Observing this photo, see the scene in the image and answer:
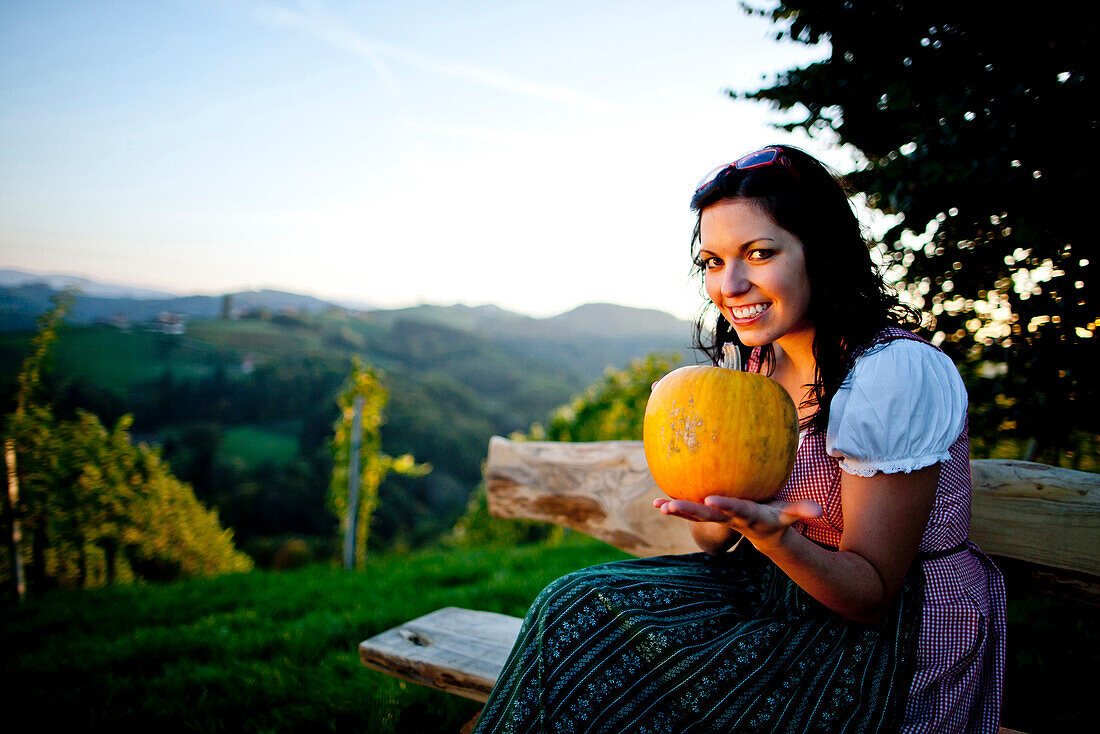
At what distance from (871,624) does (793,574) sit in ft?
1.11

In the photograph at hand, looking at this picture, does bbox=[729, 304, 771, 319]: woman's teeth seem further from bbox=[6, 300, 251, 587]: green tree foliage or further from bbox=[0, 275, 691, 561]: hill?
bbox=[0, 275, 691, 561]: hill

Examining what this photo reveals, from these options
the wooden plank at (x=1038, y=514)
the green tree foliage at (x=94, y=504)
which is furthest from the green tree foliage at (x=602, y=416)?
the green tree foliage at (x=94, y=504)

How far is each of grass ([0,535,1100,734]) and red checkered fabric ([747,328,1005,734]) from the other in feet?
3.92

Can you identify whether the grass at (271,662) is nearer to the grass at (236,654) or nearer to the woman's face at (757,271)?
the grass at (236,654)

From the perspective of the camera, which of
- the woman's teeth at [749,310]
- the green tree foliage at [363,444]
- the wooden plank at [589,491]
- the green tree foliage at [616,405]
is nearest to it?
the woman's teeth at [749,310]

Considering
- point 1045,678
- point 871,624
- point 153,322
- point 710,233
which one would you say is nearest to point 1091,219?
point 710,233

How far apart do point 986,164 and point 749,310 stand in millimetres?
1089

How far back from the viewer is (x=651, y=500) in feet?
8.14

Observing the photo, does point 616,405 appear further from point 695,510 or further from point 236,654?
point 695,510

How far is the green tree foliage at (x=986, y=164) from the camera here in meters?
1.70

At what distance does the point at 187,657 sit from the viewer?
309 centimetres

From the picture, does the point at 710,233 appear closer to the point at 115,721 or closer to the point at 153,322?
the point at 115,721

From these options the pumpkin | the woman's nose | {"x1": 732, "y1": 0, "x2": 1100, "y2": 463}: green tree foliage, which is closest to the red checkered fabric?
the pumpkin

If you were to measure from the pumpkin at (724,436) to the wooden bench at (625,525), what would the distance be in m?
1.05
